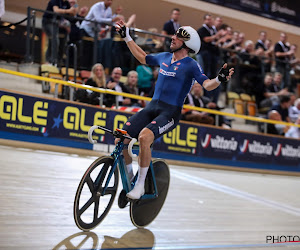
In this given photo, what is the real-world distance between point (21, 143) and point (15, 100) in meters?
0.65

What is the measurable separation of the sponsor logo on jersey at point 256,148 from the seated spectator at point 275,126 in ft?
1.29

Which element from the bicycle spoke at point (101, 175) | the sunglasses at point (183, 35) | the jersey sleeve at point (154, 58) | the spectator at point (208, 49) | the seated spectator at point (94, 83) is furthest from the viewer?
the spectator at point (208, 49)

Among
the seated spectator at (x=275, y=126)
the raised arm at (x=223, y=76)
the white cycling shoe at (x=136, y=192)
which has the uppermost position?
the raised arm at (x=223, y=76)

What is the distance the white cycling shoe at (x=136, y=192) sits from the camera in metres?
3.79

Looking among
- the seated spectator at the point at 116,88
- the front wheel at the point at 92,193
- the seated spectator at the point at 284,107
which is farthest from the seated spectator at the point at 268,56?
the front wheel at the point at 92,193

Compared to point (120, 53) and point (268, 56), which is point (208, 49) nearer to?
point (120, 53)

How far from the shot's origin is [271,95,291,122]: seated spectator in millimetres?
10867

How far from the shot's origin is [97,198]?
3.73m

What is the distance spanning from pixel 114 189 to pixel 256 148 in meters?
6.42

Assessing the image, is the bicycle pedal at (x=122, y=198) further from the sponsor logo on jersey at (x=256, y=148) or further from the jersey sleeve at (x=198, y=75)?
the sponsor logo on jersey at (x=256, y=148)

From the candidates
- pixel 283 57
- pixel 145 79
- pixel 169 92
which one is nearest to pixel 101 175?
pixel 169 92

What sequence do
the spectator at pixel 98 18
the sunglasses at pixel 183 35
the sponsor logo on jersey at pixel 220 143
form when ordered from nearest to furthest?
the sunglasses at pixel 183 35 < the spectator at pixel 98 18 < the sponsor logo on jersey at pixel 220 143

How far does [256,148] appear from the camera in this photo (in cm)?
987

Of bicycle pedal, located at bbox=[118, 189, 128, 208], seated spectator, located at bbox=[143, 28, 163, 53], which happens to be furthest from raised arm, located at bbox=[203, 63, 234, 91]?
seated spectator, located at bbox=[143, 28, 163, 53]
